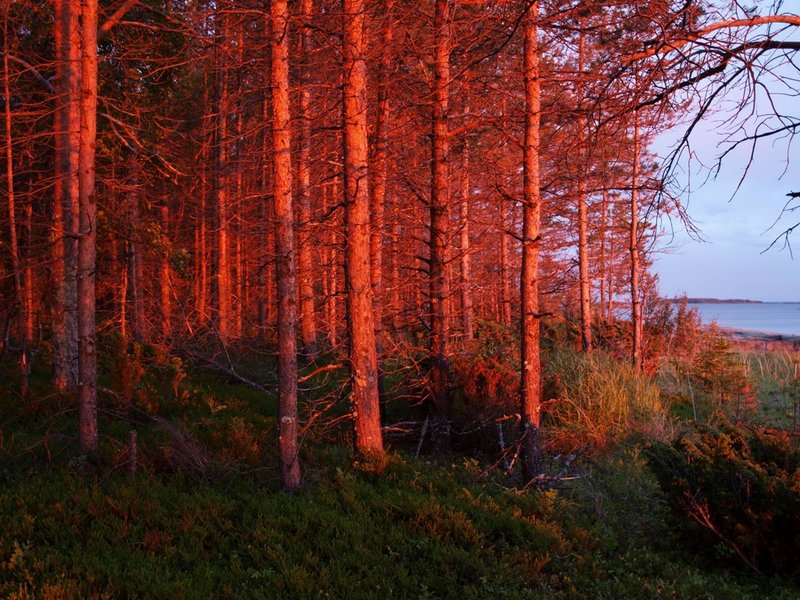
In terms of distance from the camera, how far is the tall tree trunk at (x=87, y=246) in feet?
23.1

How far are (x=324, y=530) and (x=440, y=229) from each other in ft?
16.0

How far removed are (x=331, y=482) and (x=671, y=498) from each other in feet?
11.8

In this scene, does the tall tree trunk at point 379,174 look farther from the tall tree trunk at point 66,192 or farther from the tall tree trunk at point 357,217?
the tall tree trunk at point 66,192

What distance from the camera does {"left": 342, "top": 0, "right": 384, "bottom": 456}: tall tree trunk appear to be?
718cm

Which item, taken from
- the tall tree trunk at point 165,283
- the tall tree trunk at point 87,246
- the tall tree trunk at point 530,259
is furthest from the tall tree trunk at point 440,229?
the tall tree trunk at point 87,246

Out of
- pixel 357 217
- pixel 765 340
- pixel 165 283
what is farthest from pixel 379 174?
pixel 765 340

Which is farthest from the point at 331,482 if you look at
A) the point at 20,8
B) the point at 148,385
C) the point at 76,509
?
the point at 20,8

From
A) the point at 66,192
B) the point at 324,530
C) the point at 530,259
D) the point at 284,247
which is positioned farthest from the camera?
the point at 66,192

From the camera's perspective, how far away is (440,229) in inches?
347

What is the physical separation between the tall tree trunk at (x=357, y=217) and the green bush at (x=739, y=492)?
11.1ft

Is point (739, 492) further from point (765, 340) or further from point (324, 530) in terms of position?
point (765, 340)

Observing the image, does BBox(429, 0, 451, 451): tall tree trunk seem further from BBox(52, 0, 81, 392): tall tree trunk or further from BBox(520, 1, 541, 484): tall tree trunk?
BBox(52, 0, 81, 392): tall tree trunk

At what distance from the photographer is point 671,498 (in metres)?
5.64

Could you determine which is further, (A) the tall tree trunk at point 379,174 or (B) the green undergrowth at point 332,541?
(A) the tall tree trunk at point 379,174
